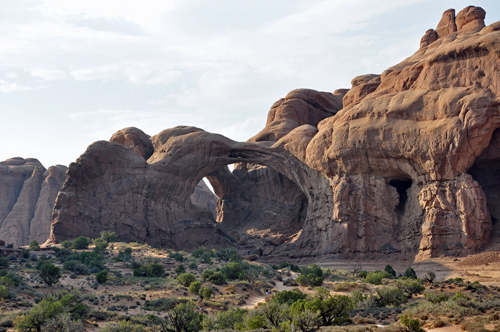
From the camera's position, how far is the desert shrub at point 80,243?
44906 millimetres

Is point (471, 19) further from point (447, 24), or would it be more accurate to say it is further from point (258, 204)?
point (258, 204)

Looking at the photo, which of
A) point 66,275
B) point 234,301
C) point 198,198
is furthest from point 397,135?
point 198,198

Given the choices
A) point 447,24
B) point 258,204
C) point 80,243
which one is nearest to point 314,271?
point 80,243

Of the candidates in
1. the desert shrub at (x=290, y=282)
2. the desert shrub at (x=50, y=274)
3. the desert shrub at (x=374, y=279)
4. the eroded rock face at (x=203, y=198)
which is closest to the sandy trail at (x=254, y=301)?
the desert shrub at (x=290, y=282)

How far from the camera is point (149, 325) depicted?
21.1 metres

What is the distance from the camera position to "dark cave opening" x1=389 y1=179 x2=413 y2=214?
4516 centimetres

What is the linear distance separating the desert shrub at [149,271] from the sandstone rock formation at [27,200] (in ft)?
145

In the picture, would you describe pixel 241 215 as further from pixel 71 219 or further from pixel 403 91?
pixel 403 91

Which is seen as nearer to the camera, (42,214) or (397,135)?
(397,135)

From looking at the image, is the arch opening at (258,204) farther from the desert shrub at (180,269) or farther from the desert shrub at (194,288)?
the desert shrub at (194,288)

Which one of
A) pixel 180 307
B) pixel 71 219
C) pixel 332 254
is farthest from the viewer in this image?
pixel 71 219

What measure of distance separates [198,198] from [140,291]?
61429 millimetres

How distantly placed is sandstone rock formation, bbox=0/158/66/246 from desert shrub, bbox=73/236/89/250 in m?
31.5

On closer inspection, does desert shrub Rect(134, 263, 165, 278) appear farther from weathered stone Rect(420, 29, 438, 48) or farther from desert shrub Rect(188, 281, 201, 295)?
weathered stone Rect(420, 29, 438, 48)
